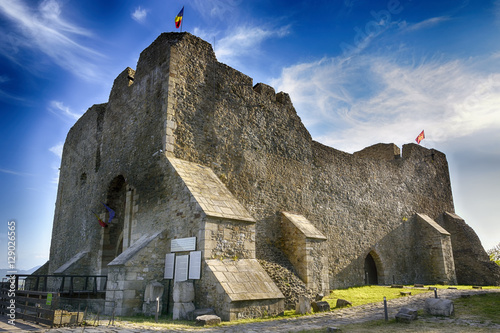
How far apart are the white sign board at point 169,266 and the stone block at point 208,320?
6.83ft

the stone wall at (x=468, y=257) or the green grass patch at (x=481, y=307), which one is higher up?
the stone wall at (x=468, y=257)

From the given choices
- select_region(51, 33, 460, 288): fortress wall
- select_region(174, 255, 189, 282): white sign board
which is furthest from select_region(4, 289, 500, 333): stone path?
select_region(51, 33, 460, 288): fortress wall

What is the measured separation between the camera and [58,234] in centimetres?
1830

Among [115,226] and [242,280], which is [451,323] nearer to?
[242,280]

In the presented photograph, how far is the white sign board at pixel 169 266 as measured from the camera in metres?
9.61

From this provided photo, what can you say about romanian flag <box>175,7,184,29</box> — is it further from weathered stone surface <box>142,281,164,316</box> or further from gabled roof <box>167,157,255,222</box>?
weathered stone surface <box>142,281,164,316</box>

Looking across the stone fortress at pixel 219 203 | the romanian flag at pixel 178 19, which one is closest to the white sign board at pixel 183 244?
the stone fortress at pixel 219 203

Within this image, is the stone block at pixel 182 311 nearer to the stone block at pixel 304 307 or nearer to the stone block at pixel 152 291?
the stone block at pixel 152 291

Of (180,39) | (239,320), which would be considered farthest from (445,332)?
(180,39)

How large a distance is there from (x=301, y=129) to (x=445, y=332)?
10.1 meters

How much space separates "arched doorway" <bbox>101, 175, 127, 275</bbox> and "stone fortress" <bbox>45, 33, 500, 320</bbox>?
39 mm

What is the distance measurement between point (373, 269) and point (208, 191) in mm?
12398

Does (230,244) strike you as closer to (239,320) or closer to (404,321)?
(239,320)

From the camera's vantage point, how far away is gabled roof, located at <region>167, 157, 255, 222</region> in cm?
961
